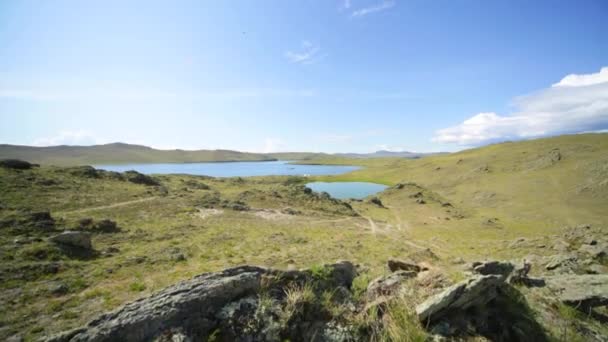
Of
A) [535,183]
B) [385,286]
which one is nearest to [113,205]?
[385,286]

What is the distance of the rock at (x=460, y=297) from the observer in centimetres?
505

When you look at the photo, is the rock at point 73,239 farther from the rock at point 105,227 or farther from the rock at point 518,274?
the rock at point 518,274

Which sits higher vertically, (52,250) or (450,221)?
(52,250)

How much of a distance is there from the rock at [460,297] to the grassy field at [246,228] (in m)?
1.28

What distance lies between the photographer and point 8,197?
26.9 meters

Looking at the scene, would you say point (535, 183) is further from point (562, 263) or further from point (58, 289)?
point (58, 289)

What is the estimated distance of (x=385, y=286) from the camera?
637 centimetres

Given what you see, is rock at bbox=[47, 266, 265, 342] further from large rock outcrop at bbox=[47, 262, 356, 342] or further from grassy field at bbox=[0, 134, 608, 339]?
grassy field at bbox=[0, 134, 608, 339]

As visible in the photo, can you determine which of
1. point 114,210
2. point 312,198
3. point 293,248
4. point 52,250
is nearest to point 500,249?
point 293,248

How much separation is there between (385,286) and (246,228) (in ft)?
78.6

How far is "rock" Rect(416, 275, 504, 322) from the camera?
16.6 ft

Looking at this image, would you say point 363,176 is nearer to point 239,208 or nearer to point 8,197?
point 239,208

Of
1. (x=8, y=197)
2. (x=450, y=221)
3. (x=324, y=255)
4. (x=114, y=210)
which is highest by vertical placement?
(x=8, y=197)

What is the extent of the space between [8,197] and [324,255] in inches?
1416
